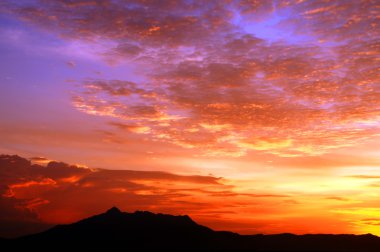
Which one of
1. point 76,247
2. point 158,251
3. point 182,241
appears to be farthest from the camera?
point 182,241

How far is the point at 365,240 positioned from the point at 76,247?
132517mm

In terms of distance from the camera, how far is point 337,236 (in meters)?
196

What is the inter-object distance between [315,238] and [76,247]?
113 metres

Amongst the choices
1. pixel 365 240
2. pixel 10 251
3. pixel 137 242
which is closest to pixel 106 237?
pixel 137 242

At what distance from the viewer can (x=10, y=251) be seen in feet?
536

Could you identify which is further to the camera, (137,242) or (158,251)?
(137,242)

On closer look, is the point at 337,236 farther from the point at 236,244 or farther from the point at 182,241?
the point at 182,241

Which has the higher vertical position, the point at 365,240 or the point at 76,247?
the point at 365,240

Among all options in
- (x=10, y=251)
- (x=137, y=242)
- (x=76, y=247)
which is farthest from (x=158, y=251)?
(x=10, y=251)

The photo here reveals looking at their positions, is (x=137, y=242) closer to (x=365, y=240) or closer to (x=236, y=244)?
(x=236, y=244)

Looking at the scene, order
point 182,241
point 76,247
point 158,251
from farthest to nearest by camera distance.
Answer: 1. point 182,241
2. point 76,247
3. point 158,251

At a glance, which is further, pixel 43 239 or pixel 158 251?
pixel 43 239

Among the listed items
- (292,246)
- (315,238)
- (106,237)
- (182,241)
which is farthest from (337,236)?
(106,237)

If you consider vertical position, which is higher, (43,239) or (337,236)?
(337,236)
